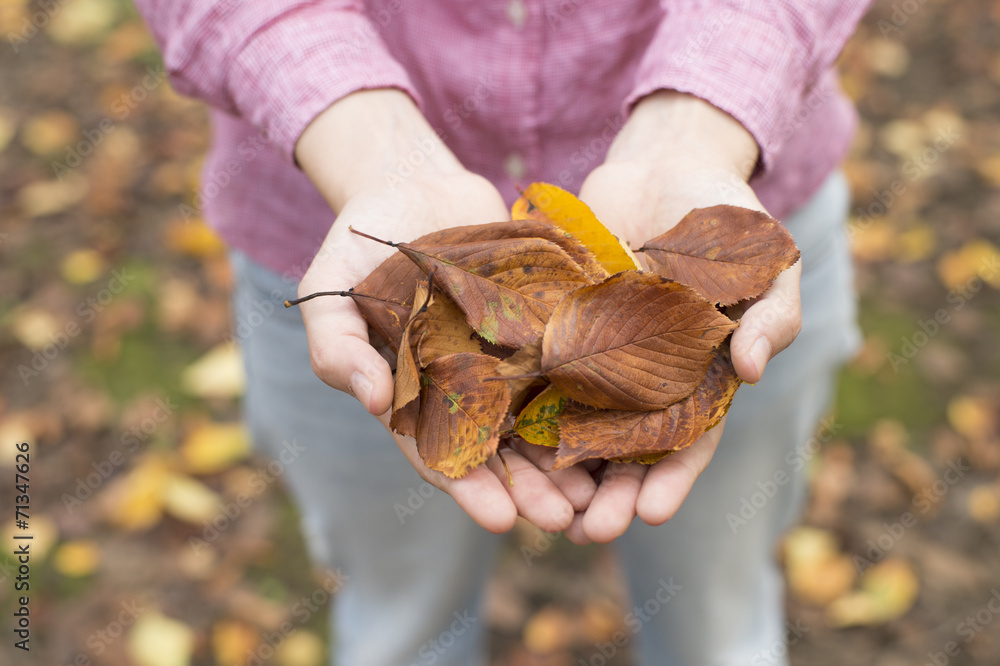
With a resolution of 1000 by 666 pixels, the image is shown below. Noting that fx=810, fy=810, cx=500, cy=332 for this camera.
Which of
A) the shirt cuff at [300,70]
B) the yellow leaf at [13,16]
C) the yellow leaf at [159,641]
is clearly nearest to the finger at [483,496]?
the shirt cuff at [300,70]

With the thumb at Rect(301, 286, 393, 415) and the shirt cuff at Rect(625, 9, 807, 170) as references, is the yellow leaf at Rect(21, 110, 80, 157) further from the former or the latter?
the shirt cuff at Rect(625, 9, 807, 170)

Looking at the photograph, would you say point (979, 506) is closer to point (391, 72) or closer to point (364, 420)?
point (364, 420)

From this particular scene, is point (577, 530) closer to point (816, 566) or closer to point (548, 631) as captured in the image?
point (548, 631)

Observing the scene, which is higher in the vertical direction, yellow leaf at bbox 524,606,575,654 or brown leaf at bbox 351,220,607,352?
brown leaf at bbox 351,220,607,352

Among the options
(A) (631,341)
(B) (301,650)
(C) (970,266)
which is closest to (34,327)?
(B) (301,650)

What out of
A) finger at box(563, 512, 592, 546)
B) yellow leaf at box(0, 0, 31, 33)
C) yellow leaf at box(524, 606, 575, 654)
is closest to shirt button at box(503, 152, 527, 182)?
finger at box(563, 512, 592, 546)

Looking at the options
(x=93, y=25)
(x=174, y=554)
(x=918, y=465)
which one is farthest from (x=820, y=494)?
(x=93, y=25)

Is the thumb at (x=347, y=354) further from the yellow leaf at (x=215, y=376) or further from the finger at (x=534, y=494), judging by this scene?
the yellow leaf at (x=215, y=376)

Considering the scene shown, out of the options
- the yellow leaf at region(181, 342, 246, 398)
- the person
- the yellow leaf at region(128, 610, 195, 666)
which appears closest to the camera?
the person
